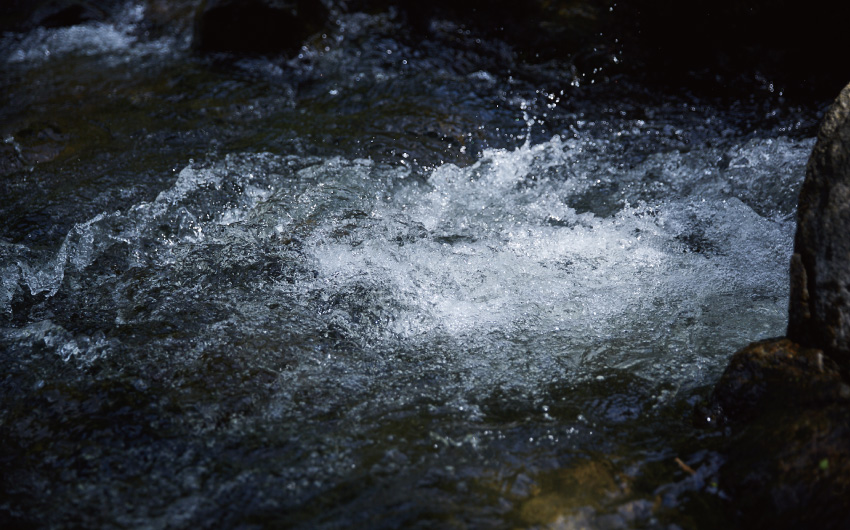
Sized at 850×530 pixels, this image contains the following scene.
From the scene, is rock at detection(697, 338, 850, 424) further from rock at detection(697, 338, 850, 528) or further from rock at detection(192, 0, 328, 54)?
rock at detection(192, 0, 328, 54)

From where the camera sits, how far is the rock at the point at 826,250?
84.2 inches

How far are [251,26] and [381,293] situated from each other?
405 centimetres

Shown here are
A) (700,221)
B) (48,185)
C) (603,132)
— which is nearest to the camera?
(700,221)

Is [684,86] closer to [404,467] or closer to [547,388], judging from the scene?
[547,388]

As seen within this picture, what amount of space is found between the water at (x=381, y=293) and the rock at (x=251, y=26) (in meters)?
0.61

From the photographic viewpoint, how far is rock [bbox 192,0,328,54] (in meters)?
6.06

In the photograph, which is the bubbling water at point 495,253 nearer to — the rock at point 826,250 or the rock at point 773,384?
the rock at point 773,384

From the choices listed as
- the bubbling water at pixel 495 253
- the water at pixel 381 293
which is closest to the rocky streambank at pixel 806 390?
the water at pixel 381 293

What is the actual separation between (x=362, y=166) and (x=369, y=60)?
2.02m

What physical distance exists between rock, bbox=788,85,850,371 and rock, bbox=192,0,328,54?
495 cm

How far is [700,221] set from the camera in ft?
12.4

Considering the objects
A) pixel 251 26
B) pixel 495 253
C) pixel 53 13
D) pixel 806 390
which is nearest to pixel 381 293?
pixel 495 253

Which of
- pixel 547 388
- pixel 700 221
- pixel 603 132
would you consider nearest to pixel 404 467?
pixel 547 388

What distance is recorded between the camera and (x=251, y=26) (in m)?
6.08
